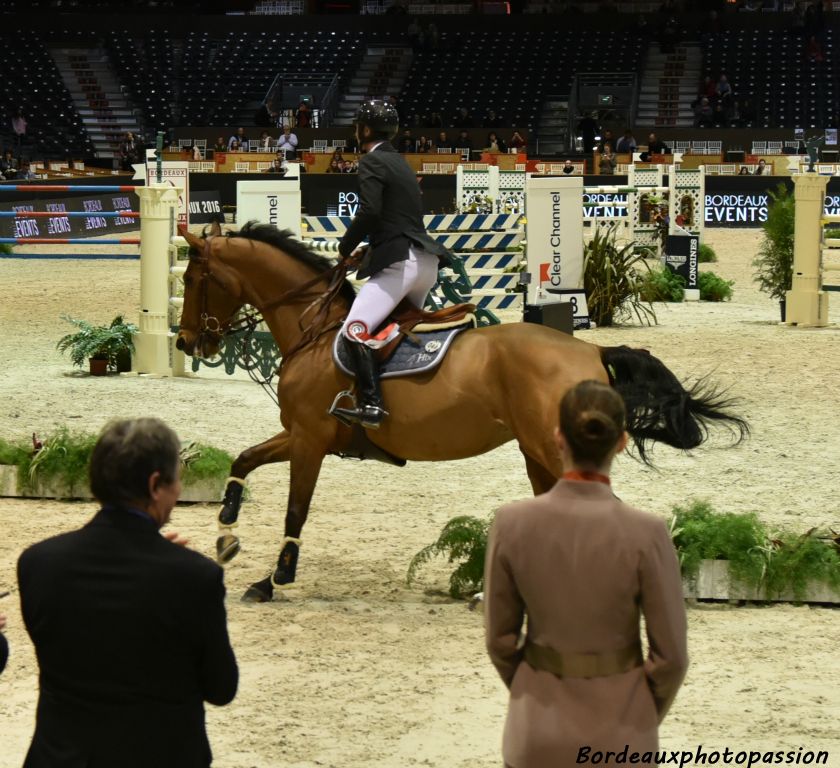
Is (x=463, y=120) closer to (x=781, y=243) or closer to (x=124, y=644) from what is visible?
(x=781, y=243)

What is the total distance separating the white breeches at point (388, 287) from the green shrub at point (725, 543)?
5.48 ft

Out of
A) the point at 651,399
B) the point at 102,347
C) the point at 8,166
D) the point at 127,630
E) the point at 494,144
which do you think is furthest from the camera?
the point at 494,144

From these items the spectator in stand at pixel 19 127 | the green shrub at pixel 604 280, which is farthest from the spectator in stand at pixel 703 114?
the green shrub at pixel 604 280

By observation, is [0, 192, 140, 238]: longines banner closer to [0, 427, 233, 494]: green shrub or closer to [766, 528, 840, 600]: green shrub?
[0, 427, 233, 494]: green shrub

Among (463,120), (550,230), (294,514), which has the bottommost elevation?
(294,514)

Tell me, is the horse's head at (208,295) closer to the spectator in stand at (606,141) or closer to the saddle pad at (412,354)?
the saddle pad at (412,354)

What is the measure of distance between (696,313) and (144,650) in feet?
49.6

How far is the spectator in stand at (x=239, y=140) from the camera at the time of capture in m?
34.8

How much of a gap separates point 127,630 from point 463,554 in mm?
3944

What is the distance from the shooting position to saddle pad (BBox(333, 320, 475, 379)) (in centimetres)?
629

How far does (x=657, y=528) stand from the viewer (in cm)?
284

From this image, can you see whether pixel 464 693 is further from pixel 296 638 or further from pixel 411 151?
pixel 411 151

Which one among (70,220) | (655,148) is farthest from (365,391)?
(655,148)

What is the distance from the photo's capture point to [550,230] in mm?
14961
